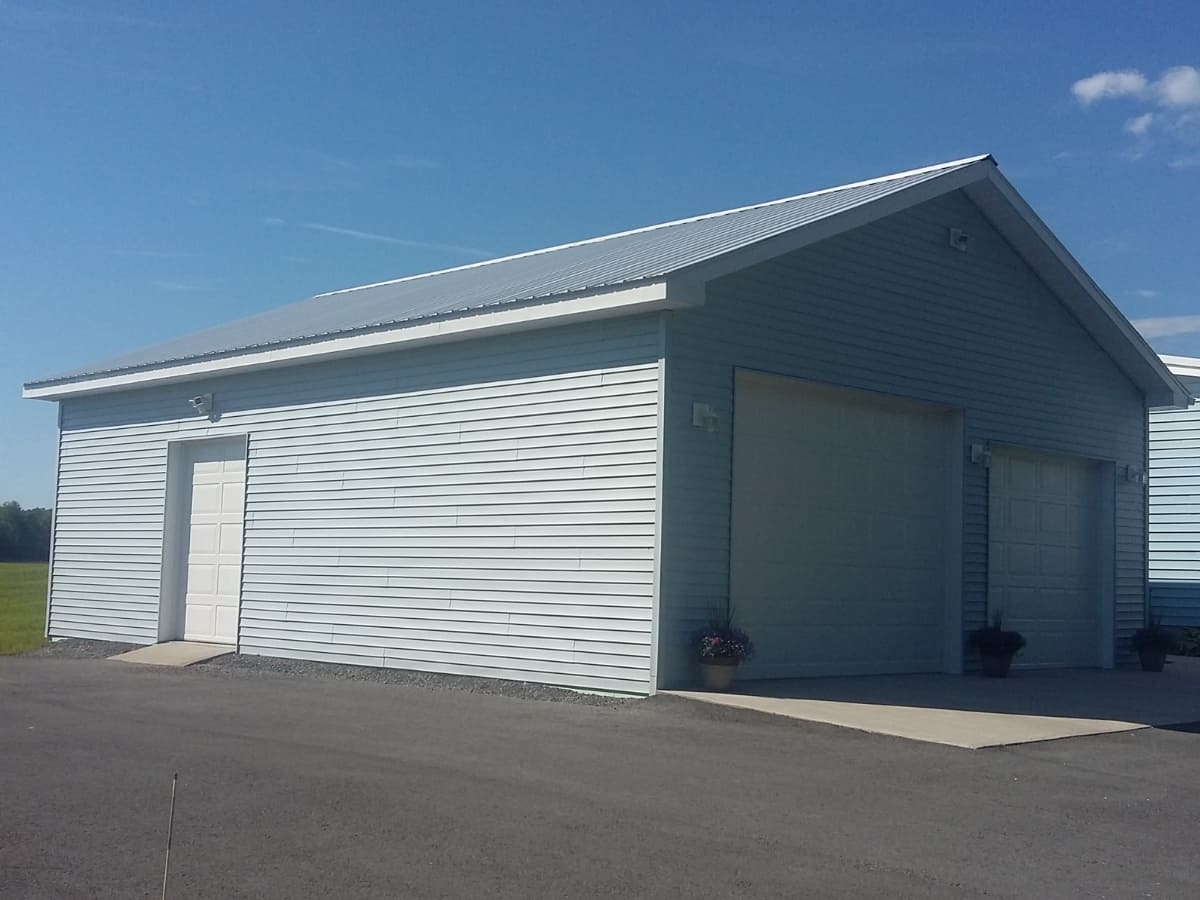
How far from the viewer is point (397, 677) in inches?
542

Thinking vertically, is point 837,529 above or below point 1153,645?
above

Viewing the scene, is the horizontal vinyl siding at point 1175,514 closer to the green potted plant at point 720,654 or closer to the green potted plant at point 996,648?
the green potted plant at point 996,648

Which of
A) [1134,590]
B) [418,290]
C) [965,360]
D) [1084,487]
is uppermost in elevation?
[418,290]

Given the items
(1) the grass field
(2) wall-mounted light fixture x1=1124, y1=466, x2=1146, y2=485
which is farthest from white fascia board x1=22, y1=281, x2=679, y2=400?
(2) wall-mounted light fixture x1=1124, y1=466, x2=1146, y2=485

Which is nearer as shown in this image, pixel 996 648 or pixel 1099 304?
pixel 996 648

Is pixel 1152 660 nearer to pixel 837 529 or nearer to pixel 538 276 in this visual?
pixel 837 529

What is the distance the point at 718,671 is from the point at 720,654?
0.52 ft

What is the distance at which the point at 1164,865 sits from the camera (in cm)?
671

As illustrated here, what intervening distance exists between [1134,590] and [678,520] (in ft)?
28.1

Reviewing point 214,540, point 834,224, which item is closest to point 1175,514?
point 834,224

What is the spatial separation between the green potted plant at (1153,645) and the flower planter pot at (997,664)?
10.5 feet

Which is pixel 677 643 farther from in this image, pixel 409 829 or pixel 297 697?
pixel 409 829

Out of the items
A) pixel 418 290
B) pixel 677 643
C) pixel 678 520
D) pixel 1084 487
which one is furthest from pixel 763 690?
pixel 418 290

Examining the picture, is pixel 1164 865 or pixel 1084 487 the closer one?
pixel 1164 865
